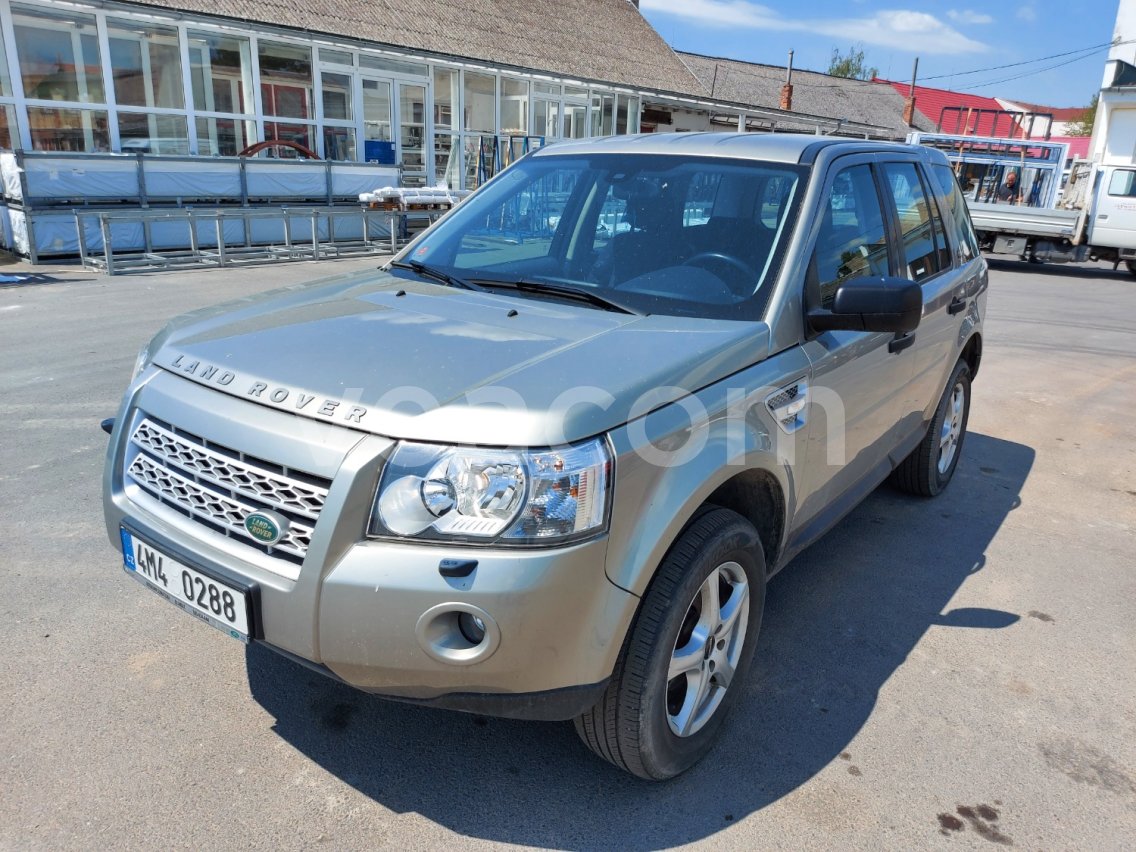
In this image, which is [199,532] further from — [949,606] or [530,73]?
[530,73]

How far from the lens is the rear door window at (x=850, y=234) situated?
315 centimetres

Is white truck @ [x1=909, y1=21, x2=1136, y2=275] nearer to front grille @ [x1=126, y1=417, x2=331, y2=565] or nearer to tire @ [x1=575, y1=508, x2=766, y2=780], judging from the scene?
tire @ [x1=575, y1=508, x2=766, y2=780]

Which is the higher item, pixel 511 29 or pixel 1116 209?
pixel 511 29

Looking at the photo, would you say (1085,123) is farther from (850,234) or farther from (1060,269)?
(850,234)

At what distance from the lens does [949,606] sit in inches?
148

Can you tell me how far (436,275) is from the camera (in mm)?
3410

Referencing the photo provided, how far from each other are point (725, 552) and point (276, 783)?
4.94ft

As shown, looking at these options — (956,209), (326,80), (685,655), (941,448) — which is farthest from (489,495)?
(326,80)

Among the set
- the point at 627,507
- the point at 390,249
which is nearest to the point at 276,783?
the point at 627,507

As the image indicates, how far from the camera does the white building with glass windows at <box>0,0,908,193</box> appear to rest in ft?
46.3

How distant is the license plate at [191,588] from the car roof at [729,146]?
2.42 metres

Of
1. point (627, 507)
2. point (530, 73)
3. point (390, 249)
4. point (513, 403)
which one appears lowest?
point (390, 249)

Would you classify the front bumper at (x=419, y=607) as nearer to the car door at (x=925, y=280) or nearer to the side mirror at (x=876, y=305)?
the side mirror at (x=876, y=305)

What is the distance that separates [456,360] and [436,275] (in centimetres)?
113
